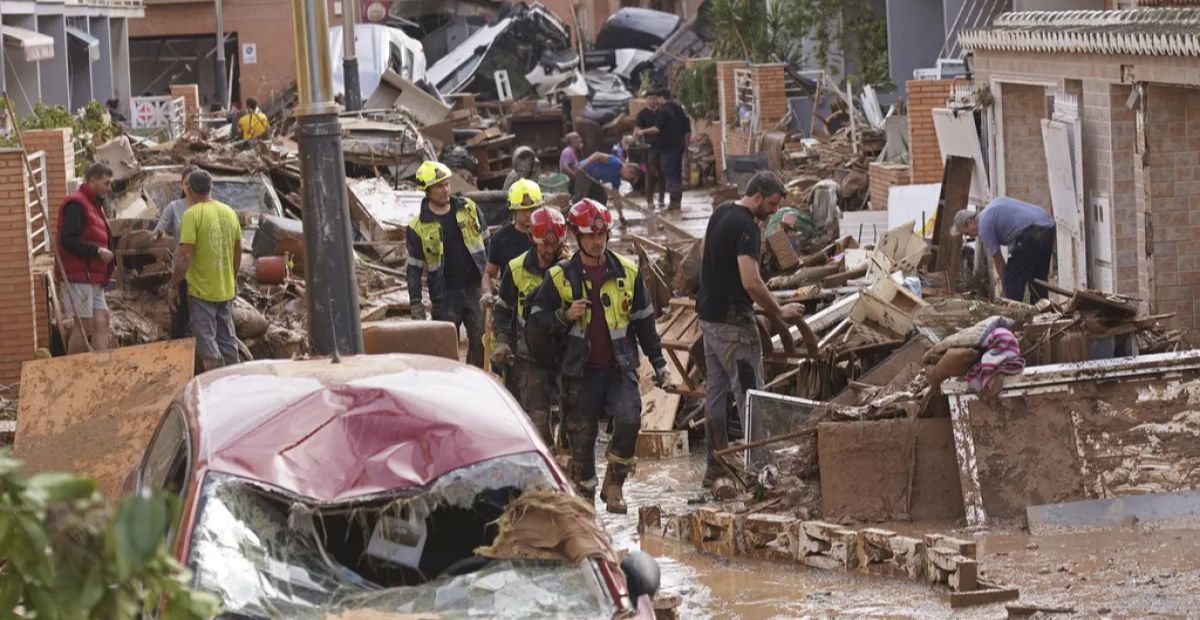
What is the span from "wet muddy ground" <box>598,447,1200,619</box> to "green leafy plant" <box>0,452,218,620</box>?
532cm

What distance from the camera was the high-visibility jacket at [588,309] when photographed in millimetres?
10047

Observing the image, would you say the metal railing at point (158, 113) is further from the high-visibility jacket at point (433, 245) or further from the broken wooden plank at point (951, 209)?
the high-visibility jacket at point (433, 245)

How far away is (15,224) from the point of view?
1527 cm

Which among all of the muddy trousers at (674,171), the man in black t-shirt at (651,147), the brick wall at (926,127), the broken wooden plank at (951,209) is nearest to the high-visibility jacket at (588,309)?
the broken wooden plank at (951,209)

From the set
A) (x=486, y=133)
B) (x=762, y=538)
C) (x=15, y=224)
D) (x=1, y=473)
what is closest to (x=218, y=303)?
(x=15, y=224)

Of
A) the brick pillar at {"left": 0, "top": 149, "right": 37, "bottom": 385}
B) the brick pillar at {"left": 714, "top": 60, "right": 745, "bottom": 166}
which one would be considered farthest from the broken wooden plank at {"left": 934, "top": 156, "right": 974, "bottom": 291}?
the brick pillar at {"left": 714, "top": 60, "right": 745, "bottom": 166}

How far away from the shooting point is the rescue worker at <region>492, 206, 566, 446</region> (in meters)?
10.7

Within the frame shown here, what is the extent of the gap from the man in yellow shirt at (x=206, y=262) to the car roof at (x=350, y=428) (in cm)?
685

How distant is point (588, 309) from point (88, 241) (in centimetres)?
571

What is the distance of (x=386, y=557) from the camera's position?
6.50 meters

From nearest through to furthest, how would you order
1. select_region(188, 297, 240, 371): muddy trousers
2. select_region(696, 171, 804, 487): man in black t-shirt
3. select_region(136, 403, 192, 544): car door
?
1. select_region(136, 403, 192, 544): car door
2. select_region(696, 171, 804, 487): man in black t-shirt
3. select_region(188, 297, 240, 371): muddy trousers

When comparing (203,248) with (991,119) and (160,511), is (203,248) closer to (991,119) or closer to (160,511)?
(991,119)

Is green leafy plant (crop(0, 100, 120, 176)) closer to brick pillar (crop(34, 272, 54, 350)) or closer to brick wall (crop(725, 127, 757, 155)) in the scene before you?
brick pillar (crop(34, 272, 54, 350))

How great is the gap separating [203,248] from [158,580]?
10.6 metres
